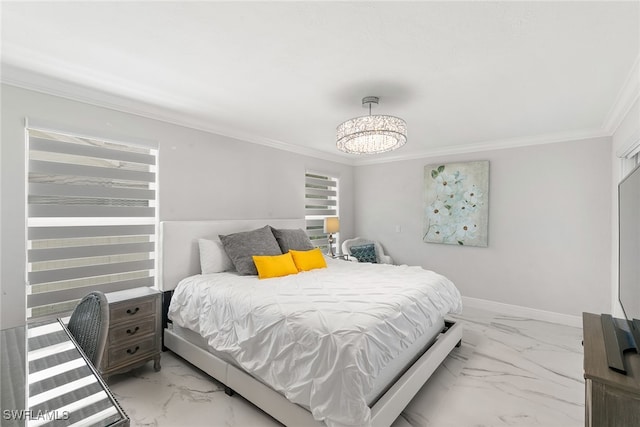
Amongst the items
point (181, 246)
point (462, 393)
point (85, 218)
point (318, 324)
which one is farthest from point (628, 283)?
point (85, 218)

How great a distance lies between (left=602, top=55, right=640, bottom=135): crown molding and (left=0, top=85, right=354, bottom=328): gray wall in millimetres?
3429

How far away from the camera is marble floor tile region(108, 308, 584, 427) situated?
189 centimetres

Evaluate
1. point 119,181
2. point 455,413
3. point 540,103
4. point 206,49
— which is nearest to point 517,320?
point 455,413

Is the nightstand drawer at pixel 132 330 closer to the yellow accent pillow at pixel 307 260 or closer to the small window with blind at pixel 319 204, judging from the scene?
the yellow accent pillow at pixel 307 260

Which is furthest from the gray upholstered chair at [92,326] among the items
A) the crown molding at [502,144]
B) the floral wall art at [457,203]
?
the crown molding at [502,144]

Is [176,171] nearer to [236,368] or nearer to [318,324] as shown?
[236,368]

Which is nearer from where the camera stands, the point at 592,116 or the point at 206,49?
the point at 206,49

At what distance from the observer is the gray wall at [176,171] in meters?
2.09

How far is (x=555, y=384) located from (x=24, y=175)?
14.6 ft

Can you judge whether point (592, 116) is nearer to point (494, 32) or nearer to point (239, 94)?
point (494, 32)

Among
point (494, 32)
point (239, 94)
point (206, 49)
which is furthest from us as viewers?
point (239, 94)

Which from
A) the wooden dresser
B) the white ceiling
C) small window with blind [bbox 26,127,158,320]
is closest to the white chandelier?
the white ceiling

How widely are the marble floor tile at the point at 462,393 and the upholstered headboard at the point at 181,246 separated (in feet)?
2.43

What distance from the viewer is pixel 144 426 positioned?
1.81 m
